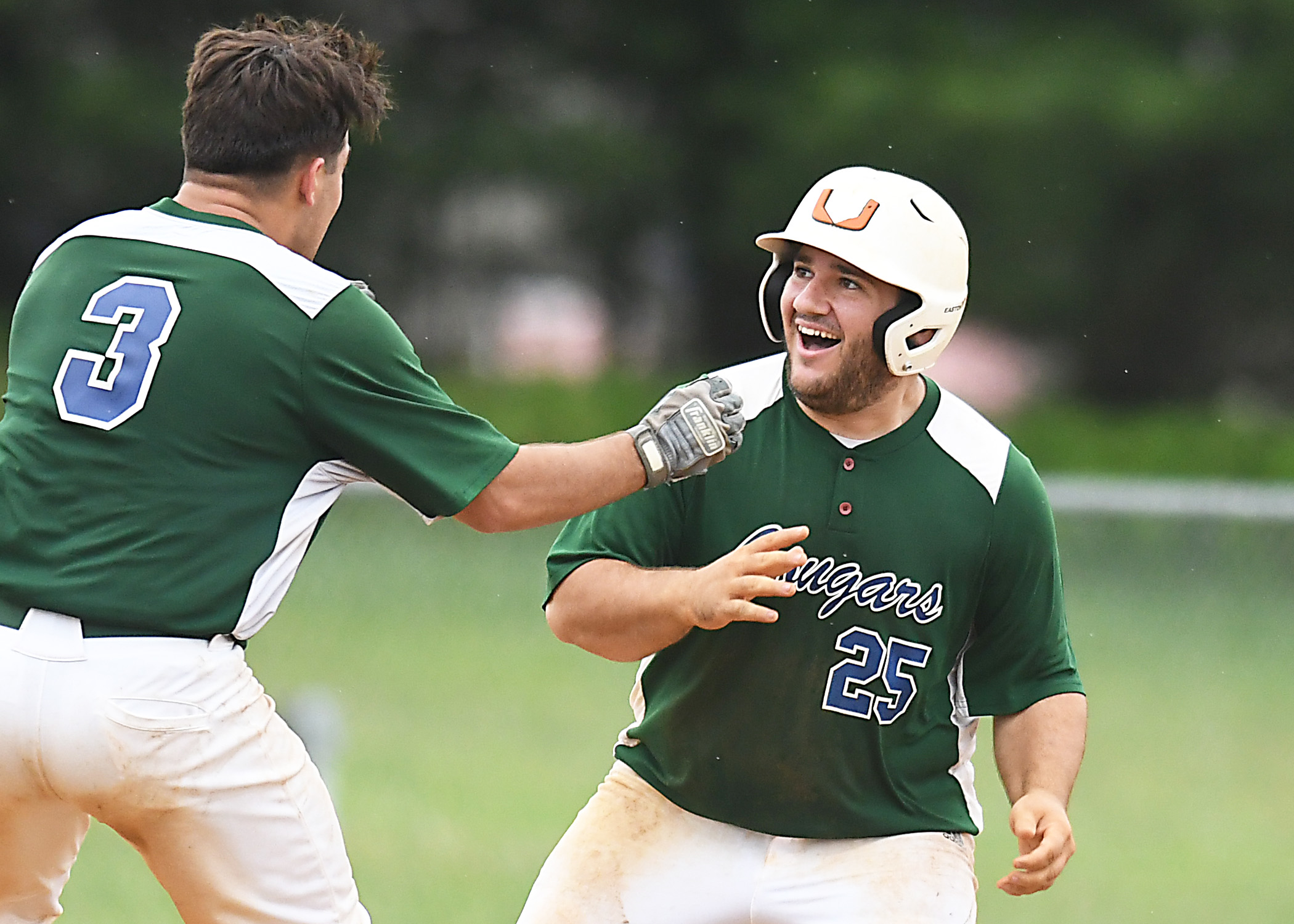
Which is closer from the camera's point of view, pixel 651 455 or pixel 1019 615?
pixel 651 455

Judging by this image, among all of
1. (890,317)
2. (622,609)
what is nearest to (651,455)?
(622,609)

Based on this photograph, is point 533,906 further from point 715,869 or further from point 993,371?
point 993,371

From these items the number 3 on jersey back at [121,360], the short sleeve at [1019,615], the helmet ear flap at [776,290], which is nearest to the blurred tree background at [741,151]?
the helmet ear flap at [776,290]

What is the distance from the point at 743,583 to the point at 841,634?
1.61 feet

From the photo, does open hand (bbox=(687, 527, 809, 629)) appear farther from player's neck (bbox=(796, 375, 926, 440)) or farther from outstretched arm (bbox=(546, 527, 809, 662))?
player's neck (bbox=(796, 375, 926, 440))

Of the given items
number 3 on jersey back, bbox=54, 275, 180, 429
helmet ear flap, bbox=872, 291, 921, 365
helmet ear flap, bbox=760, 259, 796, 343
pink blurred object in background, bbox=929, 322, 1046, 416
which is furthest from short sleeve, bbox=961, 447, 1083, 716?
pink blurred object in background, bbox=929, 322, 1046, 416

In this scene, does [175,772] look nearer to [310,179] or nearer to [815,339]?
[310,179]

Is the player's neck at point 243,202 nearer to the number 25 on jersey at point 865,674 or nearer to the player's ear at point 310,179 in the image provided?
the player's ear at point 310,179

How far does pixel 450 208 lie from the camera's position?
16.9 m

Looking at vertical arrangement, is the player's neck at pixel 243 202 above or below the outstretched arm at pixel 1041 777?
above

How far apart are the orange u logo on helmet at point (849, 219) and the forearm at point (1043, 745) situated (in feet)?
3.64

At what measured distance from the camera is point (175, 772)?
3418mm

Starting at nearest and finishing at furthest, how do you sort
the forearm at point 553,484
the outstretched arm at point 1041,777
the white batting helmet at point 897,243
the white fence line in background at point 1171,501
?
the forearm at point 553,484 < the outstretched arm at point 1041,777 < the white batting helmet at point 897,243 < the white fence line in background at point 1171,501

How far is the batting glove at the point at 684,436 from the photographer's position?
3643 millimetres
